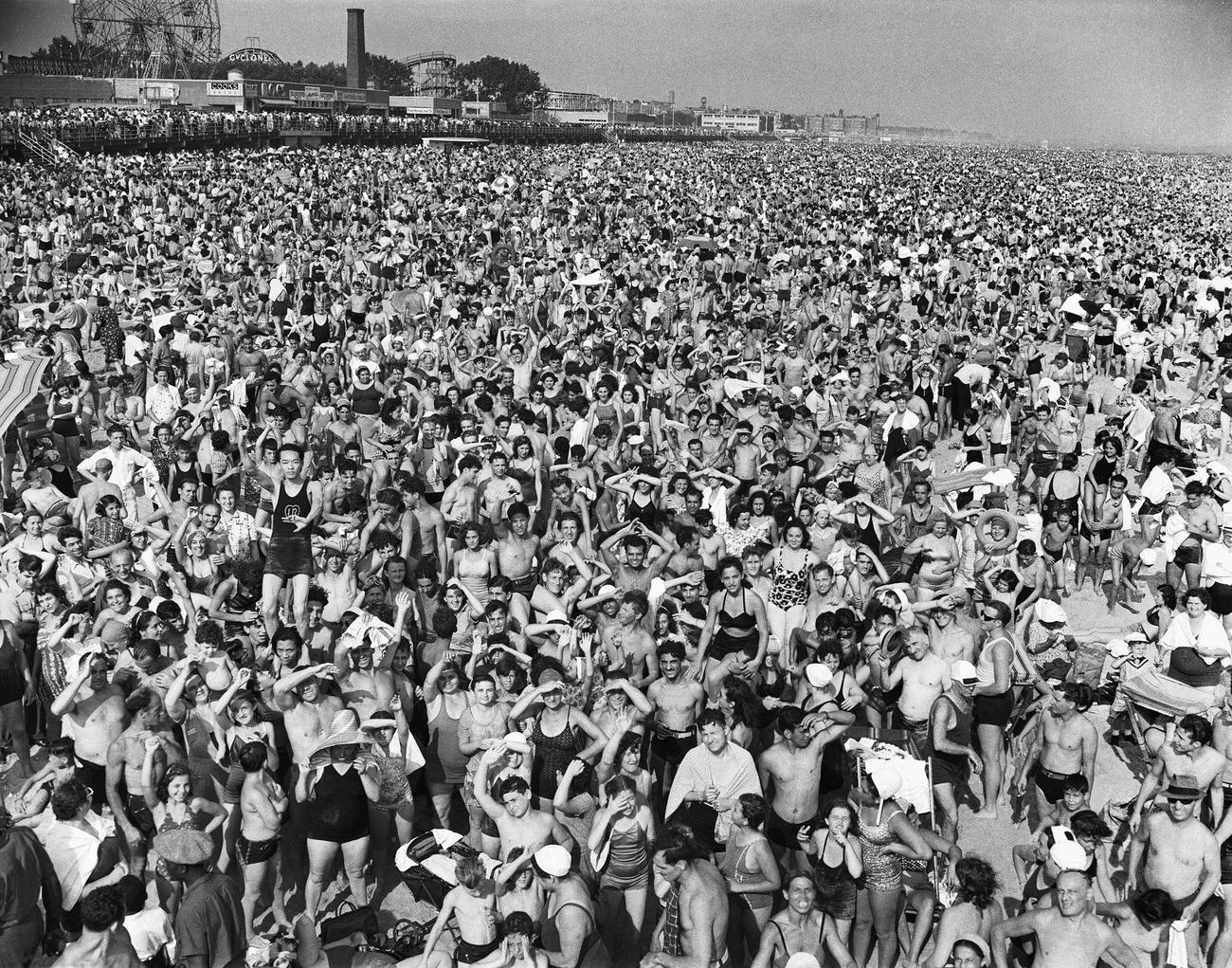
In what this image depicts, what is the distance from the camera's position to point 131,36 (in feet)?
332

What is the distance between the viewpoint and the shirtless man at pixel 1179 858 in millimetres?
4480

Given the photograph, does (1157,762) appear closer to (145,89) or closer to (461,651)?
(461,651)

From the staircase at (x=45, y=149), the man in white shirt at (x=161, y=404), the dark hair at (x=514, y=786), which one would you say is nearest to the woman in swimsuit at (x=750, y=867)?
the dark hair at (x=514, y=786)

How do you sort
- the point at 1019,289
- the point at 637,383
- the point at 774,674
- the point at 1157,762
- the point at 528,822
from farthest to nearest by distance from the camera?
the point at 1019,289 → the point at 637,383 → the point at 774,674 → the point at 1157,762 → the point at 528,822

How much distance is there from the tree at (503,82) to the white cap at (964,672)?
13641 centimetres

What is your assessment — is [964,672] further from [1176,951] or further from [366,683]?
[366,683]

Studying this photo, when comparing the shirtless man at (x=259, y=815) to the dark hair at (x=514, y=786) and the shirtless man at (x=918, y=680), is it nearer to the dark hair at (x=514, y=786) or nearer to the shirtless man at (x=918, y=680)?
the dark hair at (x=514, y=786)

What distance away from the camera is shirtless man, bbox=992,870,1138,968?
3971 mm

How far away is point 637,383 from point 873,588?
13.5ft

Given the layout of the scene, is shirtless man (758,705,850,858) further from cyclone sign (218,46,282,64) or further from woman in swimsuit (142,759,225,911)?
cyclone sign (218,46,282,64)

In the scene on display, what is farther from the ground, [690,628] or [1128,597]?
[690,628]

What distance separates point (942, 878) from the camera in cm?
463

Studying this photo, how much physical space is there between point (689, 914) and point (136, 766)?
7.84 feet

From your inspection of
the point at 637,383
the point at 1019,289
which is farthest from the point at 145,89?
the point at 637,383
